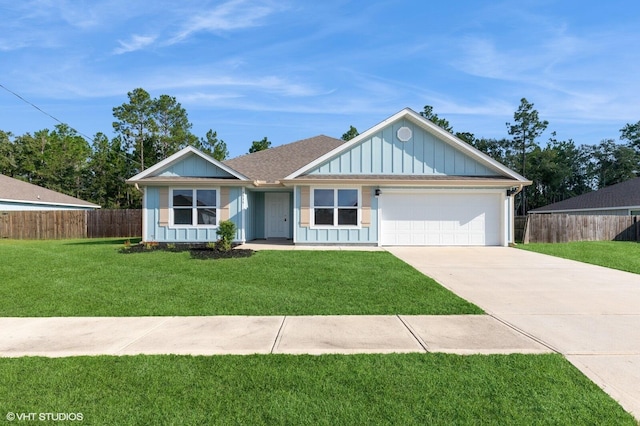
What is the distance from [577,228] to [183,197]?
62.1 feet

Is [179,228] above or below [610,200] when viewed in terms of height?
below

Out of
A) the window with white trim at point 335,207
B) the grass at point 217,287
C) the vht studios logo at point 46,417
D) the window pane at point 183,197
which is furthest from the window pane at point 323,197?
the vht studios logo at point 46,417

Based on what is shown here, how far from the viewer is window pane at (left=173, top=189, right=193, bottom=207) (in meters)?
14.5

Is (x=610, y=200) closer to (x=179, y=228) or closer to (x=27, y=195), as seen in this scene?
(x=179, y=228)

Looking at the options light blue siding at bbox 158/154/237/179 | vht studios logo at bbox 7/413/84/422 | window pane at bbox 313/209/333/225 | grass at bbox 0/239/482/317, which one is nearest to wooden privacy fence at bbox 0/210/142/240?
light blue siding at bbox 158/154/237/179

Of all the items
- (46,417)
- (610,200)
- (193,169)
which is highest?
(193,169)

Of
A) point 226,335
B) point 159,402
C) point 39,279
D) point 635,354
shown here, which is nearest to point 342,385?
point 159,402

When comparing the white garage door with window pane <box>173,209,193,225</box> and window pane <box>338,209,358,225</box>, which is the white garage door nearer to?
window pane <box>338,209,358,225</box>

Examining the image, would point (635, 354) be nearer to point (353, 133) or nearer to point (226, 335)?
point (226, 335)

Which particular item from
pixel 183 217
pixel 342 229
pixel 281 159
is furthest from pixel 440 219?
pixel 183 217

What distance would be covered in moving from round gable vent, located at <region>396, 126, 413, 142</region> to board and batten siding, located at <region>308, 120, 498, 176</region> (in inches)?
4.9

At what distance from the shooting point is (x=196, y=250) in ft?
39.8

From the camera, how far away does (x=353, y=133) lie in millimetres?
36500

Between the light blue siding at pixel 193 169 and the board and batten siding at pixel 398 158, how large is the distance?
4.58 meters
